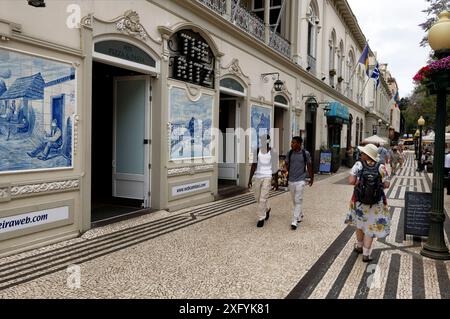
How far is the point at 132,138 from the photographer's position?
8.01 m

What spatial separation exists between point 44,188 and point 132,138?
115 inches

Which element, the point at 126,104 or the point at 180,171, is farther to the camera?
the point at 180,171

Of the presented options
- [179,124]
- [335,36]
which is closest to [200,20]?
[179,124]

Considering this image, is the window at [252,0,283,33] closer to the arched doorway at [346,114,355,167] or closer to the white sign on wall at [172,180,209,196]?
the white sign on wall at [172,180,209,196]

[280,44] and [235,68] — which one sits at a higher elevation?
[280,44]

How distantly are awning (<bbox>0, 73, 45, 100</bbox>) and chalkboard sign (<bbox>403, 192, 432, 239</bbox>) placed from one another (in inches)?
233

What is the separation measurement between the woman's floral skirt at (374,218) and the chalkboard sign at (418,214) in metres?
1.44

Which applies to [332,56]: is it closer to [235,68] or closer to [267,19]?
[267,19]

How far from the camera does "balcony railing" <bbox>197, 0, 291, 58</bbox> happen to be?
993cm

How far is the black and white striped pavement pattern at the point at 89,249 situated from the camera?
4297 millimetres

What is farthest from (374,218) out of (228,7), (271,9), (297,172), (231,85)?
(271,9)

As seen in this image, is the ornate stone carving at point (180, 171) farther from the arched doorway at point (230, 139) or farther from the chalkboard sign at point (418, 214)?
the chalkboard sign at point (418, 214)

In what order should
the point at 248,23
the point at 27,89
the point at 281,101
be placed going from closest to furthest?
the point at 27,89 → the point at 248,23 → the point at 281,101
